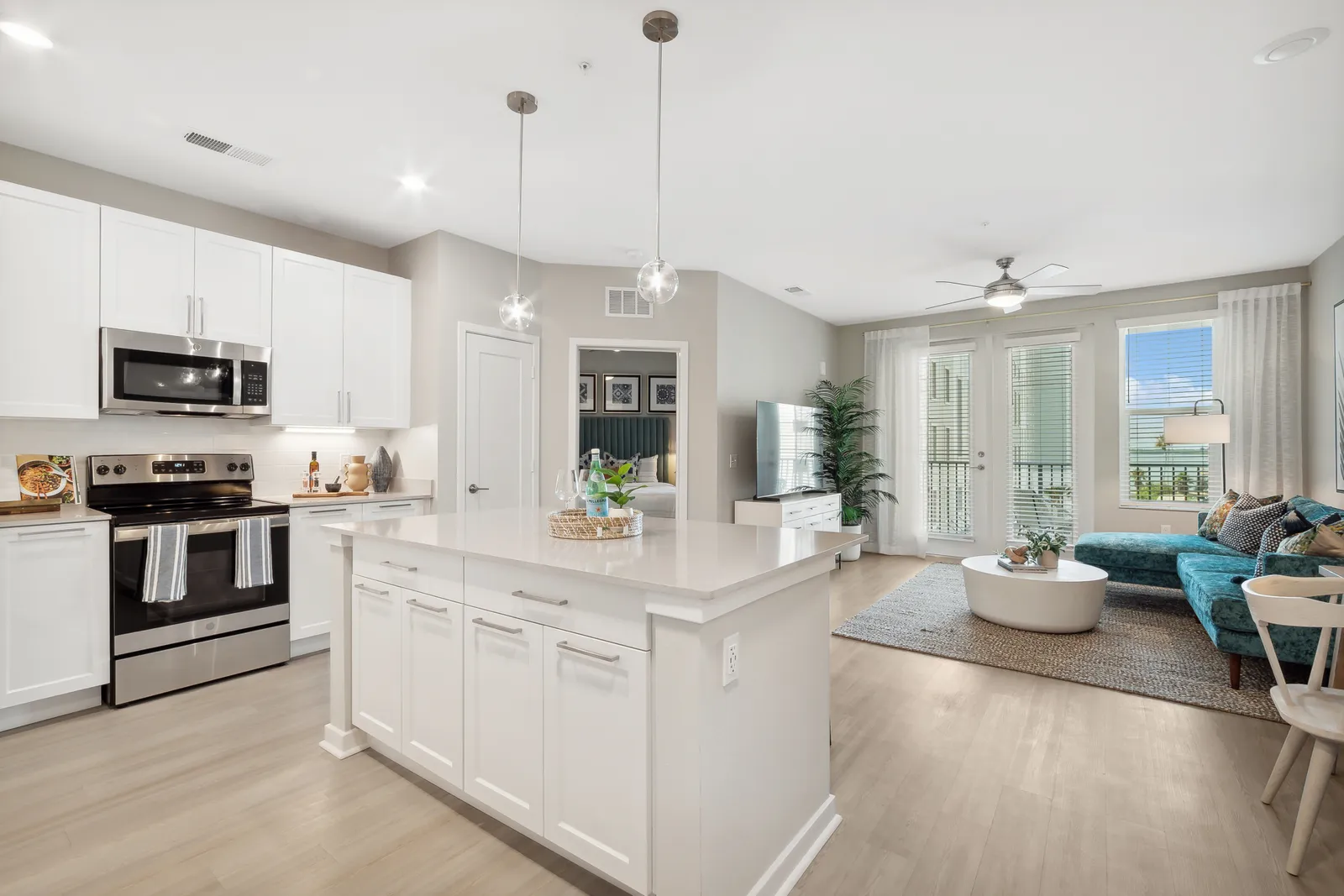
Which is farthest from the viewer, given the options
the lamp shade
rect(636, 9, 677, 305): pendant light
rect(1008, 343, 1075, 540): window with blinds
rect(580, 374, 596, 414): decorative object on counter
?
rect(580, 374, 596, 414): decorative object on counter

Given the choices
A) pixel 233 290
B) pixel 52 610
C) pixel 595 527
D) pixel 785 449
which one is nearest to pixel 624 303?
pixel 785 449

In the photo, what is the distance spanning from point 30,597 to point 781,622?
→ 10.4 feet

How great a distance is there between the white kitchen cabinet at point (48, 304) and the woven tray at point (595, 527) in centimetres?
259

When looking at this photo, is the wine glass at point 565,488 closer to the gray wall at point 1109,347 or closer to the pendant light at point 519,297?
the pendant light at point 519,297

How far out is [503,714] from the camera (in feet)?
6.07

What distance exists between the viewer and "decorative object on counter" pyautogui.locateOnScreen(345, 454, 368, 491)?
413 cm

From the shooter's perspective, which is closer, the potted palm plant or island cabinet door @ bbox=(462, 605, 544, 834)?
island cabinet door @ bbox=(462, 605, 544, 834)

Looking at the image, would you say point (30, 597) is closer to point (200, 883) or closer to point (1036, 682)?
point (200, 883)

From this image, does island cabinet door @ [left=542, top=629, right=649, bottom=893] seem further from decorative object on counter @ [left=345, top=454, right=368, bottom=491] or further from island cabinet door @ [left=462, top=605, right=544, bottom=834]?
decorative object on counter @ [left=345, top=454, right=368, bottom=491]

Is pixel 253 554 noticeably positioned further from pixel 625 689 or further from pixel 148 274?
pixel 625 689

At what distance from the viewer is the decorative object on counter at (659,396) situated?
830 centimetres

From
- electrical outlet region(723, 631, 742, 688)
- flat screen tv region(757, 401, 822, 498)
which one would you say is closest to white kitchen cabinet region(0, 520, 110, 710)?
electrical outlet region(723, 631, 742, 688)

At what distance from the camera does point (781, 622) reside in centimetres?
177

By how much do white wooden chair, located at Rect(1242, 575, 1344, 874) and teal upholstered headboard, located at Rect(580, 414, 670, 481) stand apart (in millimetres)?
6701
